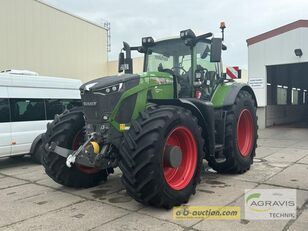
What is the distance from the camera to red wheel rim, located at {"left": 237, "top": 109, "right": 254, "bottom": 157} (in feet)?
25.0

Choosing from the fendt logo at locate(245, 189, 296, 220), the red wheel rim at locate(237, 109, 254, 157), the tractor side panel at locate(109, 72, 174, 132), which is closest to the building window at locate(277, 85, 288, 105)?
the red wheel rim at locate(237, 109, 254, 157)

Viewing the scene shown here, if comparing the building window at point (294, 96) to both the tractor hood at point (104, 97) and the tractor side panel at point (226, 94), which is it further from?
the tractor hood at point (104, 97)

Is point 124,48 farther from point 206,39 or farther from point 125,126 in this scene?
point 125,126

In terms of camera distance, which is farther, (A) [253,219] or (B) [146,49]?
(B) [146,49]

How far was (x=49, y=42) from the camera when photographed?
18.8m

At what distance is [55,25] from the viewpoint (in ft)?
62.8

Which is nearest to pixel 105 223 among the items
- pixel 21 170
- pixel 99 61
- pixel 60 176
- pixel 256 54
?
Result: pixel 60 176

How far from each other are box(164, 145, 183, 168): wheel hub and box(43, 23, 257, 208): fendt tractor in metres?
0.01

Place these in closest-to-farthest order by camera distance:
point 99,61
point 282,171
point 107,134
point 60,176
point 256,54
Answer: point 107,134 → point 60,176 → point 282,171 → point 256,54 → point 99,61

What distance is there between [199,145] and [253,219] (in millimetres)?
1339

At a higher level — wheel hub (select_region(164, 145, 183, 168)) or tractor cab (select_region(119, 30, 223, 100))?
tractor cab (select_region(119, 30, 223, 100))

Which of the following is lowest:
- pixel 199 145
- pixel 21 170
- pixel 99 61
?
pixel 21 170

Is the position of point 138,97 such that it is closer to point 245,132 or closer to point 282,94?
point 245,132

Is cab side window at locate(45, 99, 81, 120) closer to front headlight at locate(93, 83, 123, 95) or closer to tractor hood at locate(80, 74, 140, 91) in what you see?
tractor hood at locate(80, 74, 140, 91)
